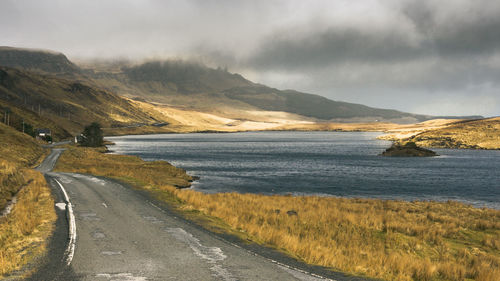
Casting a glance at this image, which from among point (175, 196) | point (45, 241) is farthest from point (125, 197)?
point (45, 241)

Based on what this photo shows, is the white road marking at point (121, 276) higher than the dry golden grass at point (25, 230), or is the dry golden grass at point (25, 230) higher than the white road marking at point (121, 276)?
the white road marking at point (121, 276)

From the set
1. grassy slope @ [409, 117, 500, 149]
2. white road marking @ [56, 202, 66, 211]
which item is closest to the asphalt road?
white road marking @ [56, 202, 66, 211]

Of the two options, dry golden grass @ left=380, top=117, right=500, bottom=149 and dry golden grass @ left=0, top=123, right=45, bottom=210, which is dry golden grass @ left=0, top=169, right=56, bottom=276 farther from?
dry golden grass @ left=380, top=117, right=500, bottom=149

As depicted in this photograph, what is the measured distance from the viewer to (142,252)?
580 inches

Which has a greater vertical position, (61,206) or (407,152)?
(61,206)

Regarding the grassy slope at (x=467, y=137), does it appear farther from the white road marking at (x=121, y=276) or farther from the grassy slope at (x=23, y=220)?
the white road marking at (x=121, y=276)


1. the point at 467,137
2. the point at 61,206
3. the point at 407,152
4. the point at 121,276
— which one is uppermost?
the point at 467,137

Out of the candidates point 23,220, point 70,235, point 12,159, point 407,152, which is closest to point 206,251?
point 70,235

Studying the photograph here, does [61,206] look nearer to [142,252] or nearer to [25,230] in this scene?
[25,230]

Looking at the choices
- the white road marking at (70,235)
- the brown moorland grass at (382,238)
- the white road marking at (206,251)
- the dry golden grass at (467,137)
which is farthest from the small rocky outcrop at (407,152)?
the white road marking at (206,251)

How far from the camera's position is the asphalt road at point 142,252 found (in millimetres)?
12290

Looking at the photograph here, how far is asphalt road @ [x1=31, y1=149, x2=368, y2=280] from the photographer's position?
12.3 meters

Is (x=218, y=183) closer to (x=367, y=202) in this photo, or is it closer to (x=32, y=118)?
(x=367, y=202)

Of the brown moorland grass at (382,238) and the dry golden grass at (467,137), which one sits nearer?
the brown moorland grass at (382,238)
